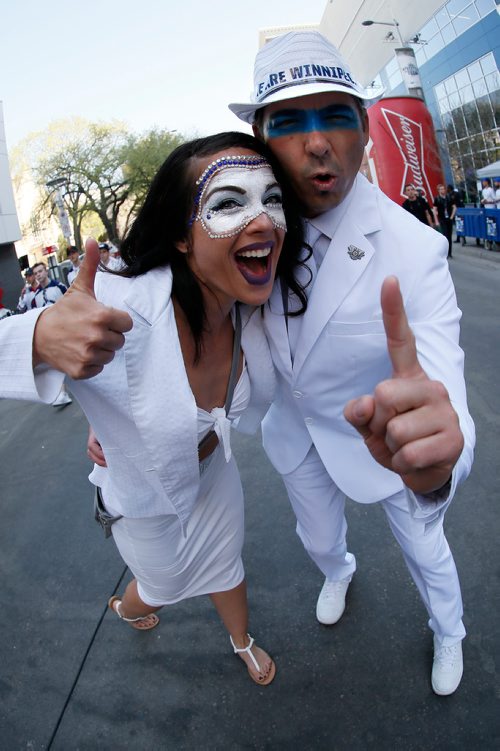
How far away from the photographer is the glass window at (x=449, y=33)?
25312mm

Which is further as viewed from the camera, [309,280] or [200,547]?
[200,547]

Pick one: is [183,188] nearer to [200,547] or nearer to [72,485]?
[200,547]

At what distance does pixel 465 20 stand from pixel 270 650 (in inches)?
1147

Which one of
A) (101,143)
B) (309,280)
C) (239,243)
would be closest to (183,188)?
(239,243)

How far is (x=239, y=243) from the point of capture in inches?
61.5

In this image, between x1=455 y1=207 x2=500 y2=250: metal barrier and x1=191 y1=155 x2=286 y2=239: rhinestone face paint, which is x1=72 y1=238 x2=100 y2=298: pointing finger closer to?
x1=191 y1=155 x2=286 y2=239: rhinestone face paint

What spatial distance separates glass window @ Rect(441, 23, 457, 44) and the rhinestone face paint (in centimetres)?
2965

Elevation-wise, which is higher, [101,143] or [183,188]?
[101,143]

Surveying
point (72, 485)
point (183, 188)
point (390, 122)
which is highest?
point (390, 122)

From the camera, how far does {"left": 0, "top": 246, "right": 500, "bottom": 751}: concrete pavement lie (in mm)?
1973

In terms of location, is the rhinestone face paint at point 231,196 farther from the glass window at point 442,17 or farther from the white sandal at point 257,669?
the glass window at point 442,17

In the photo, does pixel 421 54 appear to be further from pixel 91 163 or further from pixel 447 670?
pixel 447 670

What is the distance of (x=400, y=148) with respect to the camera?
535 inches

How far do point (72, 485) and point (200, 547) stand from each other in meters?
2.41
